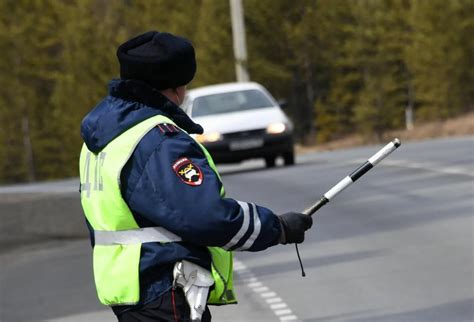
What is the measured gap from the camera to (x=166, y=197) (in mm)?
4160

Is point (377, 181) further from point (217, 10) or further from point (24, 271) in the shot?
point (217, 10)

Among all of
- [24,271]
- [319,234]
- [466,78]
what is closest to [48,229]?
[24,271]

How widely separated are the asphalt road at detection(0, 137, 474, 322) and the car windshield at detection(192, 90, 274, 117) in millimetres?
3539

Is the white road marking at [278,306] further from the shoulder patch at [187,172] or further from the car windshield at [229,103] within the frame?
the car windshield at [229,103]

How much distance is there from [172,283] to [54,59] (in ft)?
269

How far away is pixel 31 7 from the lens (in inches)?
3241

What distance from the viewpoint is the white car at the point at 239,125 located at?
73.6 feet

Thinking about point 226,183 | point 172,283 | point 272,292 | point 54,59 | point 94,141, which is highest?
point 94,141

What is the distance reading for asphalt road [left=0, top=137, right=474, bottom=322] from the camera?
32.0 ft

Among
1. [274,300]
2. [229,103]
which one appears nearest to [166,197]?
[274,300]

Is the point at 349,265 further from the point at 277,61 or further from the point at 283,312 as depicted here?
the point at 277,61

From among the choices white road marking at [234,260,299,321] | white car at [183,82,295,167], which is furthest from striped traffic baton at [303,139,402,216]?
white car at [183,82,295,167]

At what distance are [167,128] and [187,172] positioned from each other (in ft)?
0.61

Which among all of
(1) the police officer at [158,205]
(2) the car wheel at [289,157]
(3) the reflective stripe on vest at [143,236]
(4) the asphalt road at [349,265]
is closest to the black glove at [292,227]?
(1) the police officer at [158,205]
